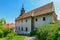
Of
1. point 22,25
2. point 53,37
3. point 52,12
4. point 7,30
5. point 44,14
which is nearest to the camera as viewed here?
point 53,37

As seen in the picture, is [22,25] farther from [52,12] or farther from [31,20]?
[52,12]

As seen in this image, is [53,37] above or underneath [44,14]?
underneath

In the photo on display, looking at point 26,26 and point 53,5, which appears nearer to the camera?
point 53,5

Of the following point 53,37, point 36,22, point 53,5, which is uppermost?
point 53,5

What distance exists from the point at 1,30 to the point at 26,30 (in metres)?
9.49

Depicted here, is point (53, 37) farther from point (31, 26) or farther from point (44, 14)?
point (31, 26)

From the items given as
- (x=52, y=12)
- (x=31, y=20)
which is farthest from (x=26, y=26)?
(x=52, y=12)

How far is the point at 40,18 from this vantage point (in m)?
32.3

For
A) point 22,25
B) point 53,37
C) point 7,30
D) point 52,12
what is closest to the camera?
point 53,37

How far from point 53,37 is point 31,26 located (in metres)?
20.4

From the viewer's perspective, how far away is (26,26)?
38.6 metres

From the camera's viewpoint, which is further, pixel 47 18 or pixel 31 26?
pixel 31 26

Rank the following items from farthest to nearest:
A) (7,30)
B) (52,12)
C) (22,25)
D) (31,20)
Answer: (22,25) → (31,20) → (7,30) → (52,12)

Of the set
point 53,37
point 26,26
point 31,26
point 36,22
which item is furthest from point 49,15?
point 53,37
